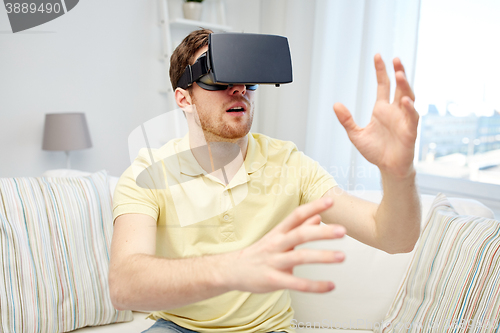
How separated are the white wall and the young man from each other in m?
1.18

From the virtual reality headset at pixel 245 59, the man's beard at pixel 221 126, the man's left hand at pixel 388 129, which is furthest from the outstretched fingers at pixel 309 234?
the man's beard at pixel 221 126

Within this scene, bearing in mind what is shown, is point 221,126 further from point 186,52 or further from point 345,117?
point 345,117

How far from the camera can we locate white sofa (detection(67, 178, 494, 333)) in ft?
4.17

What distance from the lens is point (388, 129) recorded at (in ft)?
2.56

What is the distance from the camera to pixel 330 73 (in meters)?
2.31

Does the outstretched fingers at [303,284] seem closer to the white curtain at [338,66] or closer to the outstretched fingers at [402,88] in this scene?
the outstretched fingers at [402,88]

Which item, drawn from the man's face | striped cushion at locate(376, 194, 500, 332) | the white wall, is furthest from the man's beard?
the white wall

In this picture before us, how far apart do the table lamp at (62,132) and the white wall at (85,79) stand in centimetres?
16

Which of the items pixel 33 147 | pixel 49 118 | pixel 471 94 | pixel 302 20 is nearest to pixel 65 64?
pixel 49 118

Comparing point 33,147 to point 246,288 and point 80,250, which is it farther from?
point 246,288

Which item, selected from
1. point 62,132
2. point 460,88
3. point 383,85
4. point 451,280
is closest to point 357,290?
point 451,280

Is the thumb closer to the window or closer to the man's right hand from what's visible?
the man's right hand

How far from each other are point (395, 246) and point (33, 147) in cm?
196

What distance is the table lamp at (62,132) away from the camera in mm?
2004
